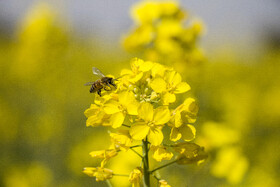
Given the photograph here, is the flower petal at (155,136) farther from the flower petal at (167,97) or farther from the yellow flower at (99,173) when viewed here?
the yellow flower at (99,173)

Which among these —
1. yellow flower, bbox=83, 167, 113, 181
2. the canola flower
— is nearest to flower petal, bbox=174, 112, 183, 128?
the canola flower

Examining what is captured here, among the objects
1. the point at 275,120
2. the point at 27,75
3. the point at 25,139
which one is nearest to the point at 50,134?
the point at 25,139

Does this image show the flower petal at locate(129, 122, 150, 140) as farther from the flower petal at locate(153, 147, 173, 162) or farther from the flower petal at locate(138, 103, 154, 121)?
the flower petal at locate(153, 147, 173, 162)

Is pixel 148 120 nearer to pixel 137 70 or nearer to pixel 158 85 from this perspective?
pixel 158 85

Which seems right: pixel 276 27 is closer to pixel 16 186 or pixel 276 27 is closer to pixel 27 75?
pixel 27 75

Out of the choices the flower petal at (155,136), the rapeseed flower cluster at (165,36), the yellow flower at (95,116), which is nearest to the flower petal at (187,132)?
the flower petal at (155,136)

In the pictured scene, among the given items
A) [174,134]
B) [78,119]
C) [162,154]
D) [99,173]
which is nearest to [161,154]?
[162,154]
